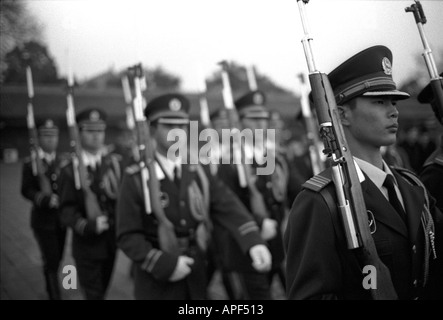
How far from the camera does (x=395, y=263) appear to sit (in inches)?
63.9

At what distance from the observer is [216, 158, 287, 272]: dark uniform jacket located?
155 inches

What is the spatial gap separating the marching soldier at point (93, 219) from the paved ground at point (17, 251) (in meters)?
0.39

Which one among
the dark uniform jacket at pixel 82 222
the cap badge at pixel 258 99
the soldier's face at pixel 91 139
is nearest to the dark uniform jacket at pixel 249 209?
the cap badge at pixel 258 99

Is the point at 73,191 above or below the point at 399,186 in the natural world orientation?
above

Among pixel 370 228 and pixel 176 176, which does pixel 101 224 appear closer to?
pixel 176 176

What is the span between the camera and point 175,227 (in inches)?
115

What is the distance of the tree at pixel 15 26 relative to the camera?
2.77 meters

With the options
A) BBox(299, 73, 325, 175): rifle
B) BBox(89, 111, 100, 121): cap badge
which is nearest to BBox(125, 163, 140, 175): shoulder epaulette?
BBox(89, 111, 100, 121): cap badge

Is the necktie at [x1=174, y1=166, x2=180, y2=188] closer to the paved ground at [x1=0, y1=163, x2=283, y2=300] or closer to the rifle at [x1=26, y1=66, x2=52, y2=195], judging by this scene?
the paved ground at [x1=0, y1=163, x2=283, y2=300]
